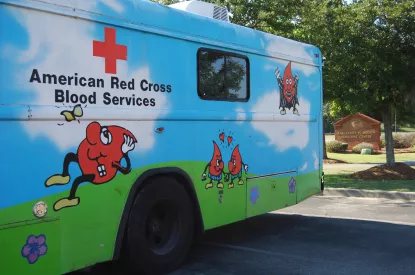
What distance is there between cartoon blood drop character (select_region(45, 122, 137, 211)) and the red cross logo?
23.5 inches

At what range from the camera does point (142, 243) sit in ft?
15.6

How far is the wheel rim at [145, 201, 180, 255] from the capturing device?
502 centimetres

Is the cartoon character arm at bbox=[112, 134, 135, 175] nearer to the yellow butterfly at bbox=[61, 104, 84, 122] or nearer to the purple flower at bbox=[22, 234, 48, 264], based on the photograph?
the yellow butterfly at bbox=[61, 104, 84, 122]

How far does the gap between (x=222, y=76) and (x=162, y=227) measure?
2041 mm

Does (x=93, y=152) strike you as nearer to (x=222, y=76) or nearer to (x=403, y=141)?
(x=222, y=76)

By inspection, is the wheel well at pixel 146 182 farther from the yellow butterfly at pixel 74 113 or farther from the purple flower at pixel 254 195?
the purple flower at pixel 254 195

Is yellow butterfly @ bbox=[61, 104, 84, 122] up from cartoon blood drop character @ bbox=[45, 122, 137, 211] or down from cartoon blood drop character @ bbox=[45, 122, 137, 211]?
up

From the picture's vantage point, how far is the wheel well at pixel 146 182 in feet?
14.9

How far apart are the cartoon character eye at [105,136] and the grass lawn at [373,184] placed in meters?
8.74

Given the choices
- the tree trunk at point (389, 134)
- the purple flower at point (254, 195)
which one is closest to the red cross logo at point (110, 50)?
the purple flower at point (254, 195)

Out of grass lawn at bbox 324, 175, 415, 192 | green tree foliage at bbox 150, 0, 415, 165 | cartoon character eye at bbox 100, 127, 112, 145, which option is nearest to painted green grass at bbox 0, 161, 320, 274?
cartoon character eye at bbox 100, 127, 112, 145

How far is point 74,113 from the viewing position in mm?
4102

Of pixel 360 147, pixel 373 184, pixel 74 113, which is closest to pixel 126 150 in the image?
pixel 74 113

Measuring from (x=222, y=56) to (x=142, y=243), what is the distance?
2.56m
